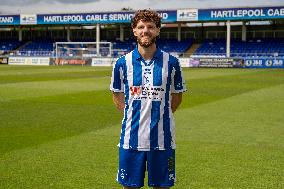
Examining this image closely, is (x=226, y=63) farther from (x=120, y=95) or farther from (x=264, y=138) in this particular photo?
(x=120, y=95)

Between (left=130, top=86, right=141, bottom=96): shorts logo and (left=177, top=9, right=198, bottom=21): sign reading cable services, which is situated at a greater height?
(left=177, top=9, right=198, bottom=21): sign reading cable services

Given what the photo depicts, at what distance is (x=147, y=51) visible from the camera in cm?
414

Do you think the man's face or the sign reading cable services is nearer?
the man's face

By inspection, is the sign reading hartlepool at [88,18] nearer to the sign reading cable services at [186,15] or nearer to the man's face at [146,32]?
the sign reading cable services at [186,15]

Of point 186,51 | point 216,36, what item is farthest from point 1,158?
point 216,36

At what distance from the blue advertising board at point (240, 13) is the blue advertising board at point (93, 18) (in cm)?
399

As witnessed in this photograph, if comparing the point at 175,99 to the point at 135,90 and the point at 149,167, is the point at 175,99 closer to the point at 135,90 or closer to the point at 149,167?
the point at 135,90

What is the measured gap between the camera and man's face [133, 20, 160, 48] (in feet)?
13.3

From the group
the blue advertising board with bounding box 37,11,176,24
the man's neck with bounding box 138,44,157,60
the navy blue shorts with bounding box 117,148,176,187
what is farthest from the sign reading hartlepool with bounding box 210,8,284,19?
the navy blue shorts with bounding box 117,148,176,187

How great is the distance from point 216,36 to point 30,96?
4941 centimetres

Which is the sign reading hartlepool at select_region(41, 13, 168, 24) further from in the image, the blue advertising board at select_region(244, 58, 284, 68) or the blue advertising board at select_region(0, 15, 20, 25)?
the blue advertising board at select_region(244, 58, 284, 68)

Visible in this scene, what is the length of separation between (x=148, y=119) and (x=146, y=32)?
777mm

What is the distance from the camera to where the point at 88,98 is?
1739 cm

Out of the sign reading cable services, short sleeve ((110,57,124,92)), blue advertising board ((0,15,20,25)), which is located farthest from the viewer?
blue advertising board ((0,15,20,25))
